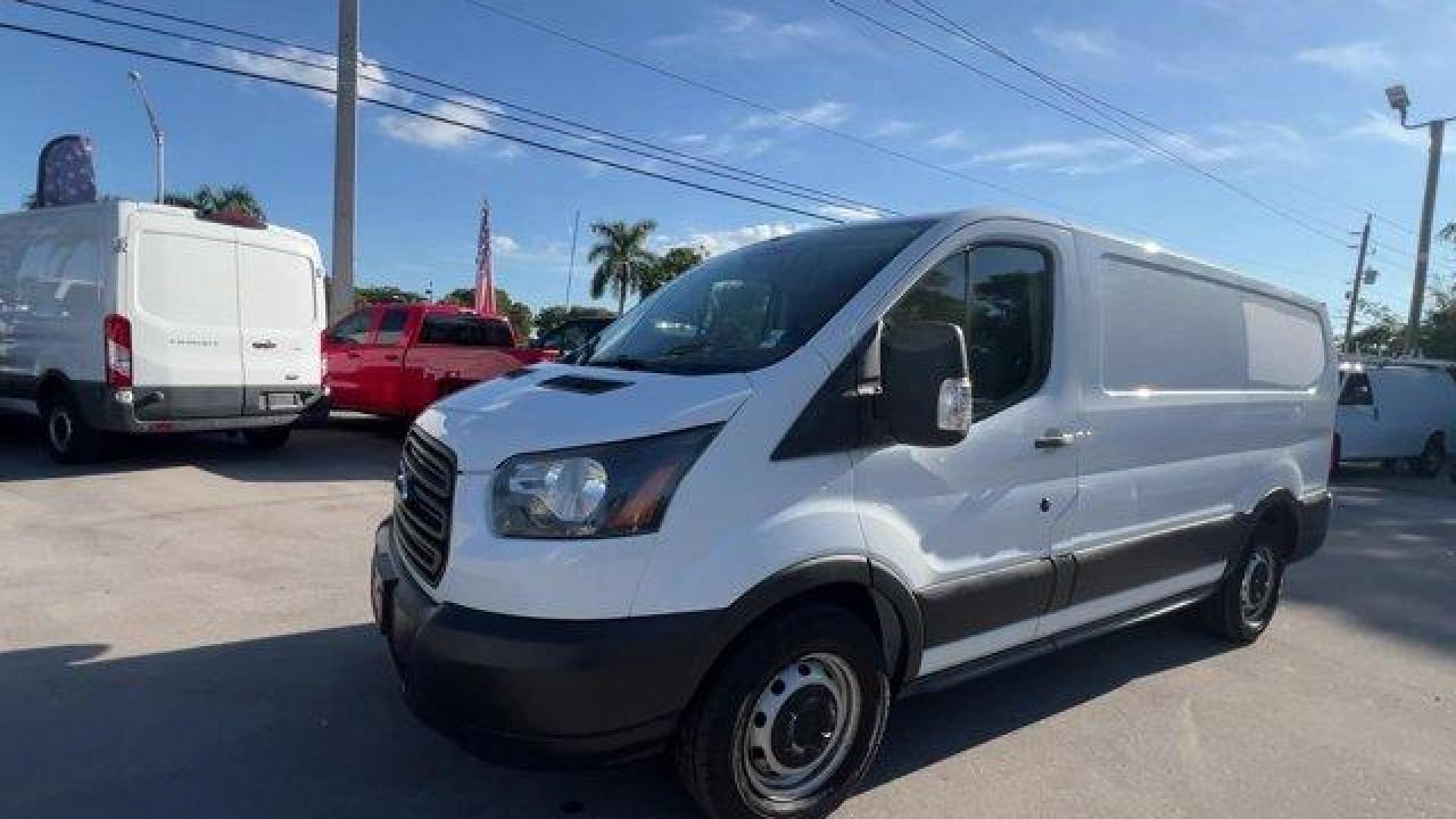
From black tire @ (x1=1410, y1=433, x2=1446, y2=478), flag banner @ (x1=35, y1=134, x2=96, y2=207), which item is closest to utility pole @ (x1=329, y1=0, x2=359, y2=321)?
flag banner @ (x1=35, y1=134, x2=96, y2=207)

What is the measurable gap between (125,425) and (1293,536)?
29.4 ft

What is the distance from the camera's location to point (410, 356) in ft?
38.0

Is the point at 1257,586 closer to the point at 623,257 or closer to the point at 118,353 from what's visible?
the point at 118,353

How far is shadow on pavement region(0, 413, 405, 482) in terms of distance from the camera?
8906mm

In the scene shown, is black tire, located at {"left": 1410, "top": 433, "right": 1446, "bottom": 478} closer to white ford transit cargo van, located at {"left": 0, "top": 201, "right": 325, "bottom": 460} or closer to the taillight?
white ford transit cargo van, located at {"left": 0, "top": 201, "right": 325, "bottom": 460}

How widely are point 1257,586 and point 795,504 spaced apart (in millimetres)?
3842

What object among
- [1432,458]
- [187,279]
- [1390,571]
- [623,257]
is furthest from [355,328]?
[623,257]

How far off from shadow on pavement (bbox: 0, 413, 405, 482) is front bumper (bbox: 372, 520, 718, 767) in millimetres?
6927

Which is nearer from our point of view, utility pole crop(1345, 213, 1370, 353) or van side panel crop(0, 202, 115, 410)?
van side panel crop(0, 202, 115, 410)

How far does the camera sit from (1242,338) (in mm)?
5035

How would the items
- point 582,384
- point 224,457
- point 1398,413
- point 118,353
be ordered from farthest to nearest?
point 1398,413 < point 224,457 < point 118,353 < point 582,384

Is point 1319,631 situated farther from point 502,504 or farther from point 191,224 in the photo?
point 191,224

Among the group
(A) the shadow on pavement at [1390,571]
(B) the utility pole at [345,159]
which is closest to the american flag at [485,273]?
(B) the utility pole at [345,159]

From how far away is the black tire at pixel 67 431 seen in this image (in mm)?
8742
